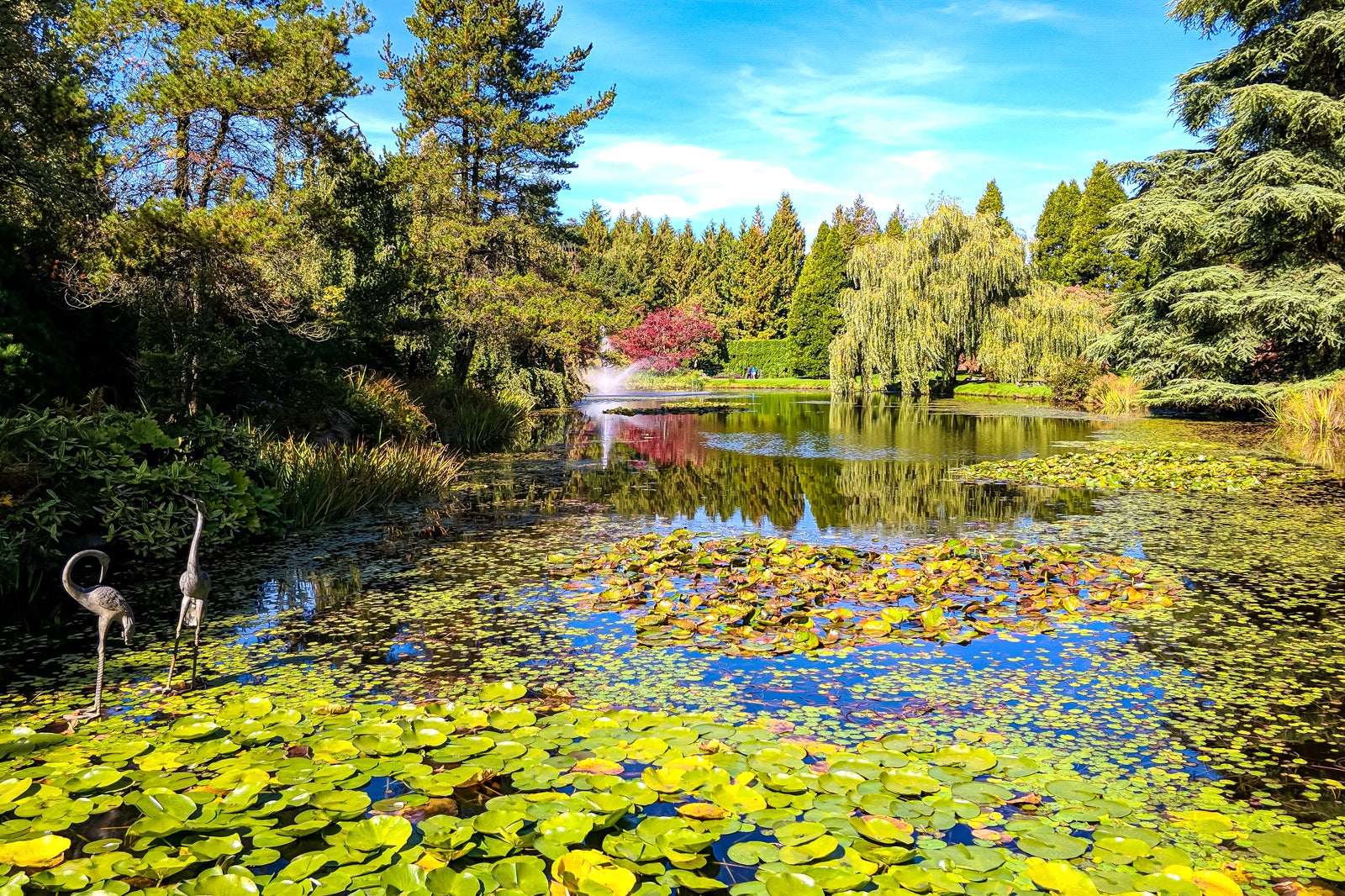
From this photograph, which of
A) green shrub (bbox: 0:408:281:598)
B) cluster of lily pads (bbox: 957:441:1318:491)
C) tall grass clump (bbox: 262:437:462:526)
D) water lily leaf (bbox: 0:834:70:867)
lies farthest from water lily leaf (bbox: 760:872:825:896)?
cluster of lily pads (bbox: 957:441:1318:491)

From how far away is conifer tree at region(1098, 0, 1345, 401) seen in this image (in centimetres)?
1600

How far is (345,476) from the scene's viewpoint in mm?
8469

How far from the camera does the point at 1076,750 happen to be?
3.12 meters

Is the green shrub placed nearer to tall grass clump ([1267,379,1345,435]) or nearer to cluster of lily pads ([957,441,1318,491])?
cluster of lily pads ([957,441,1318,491])

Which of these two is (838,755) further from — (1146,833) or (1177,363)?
(1177,363)

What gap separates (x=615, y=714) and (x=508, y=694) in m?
0.56

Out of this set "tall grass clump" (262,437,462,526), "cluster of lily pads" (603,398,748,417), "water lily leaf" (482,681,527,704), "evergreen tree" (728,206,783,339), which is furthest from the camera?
"evergreen tree" (728,206,783,339)

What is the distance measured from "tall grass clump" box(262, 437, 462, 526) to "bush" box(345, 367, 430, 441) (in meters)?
0.54

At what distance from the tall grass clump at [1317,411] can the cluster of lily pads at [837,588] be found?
8253mm

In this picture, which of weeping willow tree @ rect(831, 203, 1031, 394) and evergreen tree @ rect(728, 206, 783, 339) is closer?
weeping willow tree @ rect(831, 203, 1031, 394)

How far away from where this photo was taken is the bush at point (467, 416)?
13653 mm

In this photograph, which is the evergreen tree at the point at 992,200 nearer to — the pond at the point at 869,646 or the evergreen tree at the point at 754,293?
the evergreen tree at the point at 754,293

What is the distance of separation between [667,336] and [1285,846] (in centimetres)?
4413

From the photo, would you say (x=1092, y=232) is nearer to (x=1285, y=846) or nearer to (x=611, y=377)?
(x=611, y=377)
